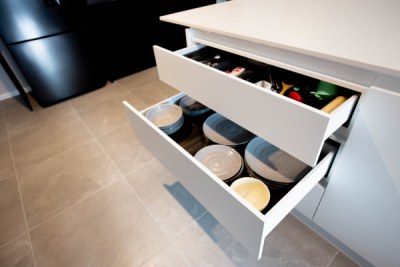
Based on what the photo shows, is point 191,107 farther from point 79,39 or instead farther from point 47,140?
point 79,39

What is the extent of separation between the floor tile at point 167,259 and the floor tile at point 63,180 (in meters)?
0.53

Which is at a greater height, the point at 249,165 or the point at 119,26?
the point at 119,26

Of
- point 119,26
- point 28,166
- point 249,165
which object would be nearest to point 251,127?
point 249,165

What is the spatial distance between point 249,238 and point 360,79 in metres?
0.47

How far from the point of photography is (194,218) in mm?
1063

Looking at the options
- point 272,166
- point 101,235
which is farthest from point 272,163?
point 101,235

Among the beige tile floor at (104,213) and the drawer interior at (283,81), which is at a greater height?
the drawer interior at (283,81)

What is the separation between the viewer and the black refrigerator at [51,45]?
5.15ft

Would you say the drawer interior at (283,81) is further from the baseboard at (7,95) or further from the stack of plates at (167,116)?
the baseboard at (7,95)

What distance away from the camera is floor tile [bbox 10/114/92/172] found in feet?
4.84

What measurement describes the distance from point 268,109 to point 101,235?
94cm

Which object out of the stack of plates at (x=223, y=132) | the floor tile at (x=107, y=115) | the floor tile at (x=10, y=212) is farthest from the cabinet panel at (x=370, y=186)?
the floor tile at (x=107, y=115)

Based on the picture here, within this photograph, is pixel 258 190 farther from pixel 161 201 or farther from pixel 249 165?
pixel 161 201

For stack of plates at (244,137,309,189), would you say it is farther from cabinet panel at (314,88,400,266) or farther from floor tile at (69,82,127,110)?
floor tile at (69,82,127,110)
